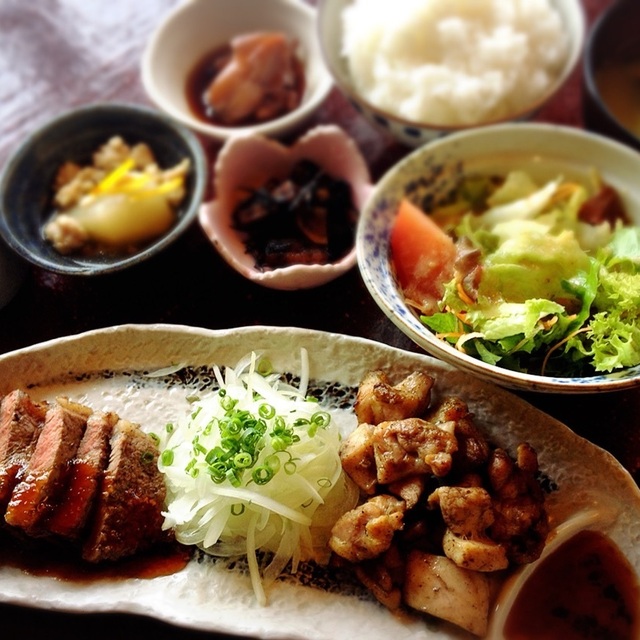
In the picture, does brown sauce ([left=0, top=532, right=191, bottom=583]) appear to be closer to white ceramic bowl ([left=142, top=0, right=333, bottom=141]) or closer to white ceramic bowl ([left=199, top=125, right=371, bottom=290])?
white ceramic bowl ([left=199, top=125, right=371, bottom=290])

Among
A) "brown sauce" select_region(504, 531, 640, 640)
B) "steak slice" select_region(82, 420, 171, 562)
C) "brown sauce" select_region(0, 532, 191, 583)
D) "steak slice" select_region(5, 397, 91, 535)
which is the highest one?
"steak slice" select_region(5, 397, 91, 535)

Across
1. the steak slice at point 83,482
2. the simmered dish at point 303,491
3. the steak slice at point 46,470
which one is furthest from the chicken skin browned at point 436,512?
the steak slice at point 46,470

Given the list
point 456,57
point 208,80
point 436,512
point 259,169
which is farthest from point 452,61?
point 436,512

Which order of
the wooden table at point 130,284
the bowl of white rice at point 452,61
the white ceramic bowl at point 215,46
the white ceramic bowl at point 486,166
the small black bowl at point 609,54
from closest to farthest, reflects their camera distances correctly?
the wooden table at point 130,284 → the white ceramic bowl at point 486,166 → the small black bowl at point 609,54 → the bowl of white rice at point 452,61 → the white ceramic bowl at point 215,46

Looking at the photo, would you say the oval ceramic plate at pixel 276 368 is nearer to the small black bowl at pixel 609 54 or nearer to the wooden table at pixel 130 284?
the wooden table at pixel 130 284

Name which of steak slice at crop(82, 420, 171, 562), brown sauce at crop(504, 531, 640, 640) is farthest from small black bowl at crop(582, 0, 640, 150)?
steak slice at crop(82, 420, 171, 562)

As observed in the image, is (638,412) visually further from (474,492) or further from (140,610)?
(140,610)
